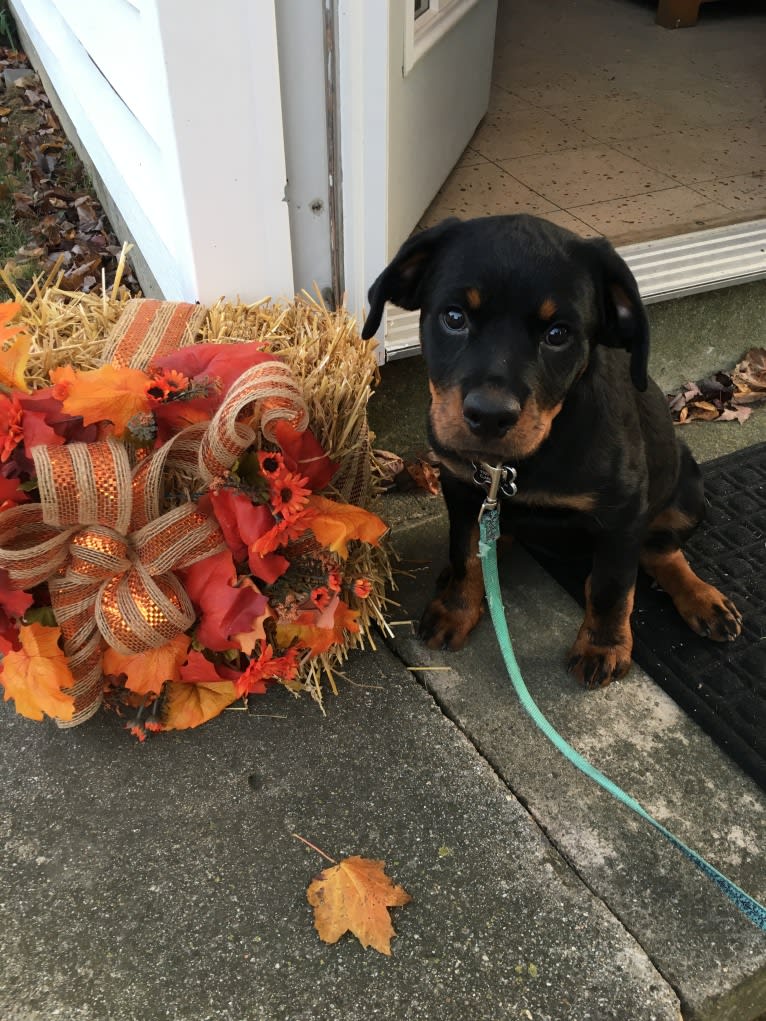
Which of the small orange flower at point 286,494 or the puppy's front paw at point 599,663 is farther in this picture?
the puppy's front paw at point 599,663

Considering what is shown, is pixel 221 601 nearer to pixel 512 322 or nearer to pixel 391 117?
pixel 512 322

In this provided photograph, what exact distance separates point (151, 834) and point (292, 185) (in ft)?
6.02

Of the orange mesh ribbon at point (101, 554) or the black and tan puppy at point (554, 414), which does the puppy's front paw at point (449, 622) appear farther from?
the orange mesh ribbon at point (101, 554)

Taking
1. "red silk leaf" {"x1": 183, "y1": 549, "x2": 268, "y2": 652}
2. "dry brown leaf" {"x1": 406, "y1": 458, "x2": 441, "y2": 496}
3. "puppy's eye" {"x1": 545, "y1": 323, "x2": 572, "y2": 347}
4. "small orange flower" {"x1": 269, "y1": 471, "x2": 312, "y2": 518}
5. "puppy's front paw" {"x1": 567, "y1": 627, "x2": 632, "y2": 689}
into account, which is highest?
"puppy's eye" {"x1": 545, "y1": 323, "x2": 572, "y2": 347}

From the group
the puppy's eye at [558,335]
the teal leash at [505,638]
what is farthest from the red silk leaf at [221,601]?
the puppy's eye at [558,335]

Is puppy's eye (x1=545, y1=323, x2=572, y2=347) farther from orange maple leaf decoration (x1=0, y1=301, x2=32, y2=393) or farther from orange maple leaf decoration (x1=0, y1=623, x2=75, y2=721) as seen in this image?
orange maple leaf decoration (x1=0, y1=623, x2=75, y2=721)

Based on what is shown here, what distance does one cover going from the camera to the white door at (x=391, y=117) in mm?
2207

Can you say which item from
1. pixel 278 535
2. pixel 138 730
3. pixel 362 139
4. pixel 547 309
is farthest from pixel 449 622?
pixel 362 139

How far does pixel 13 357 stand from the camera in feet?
6.15

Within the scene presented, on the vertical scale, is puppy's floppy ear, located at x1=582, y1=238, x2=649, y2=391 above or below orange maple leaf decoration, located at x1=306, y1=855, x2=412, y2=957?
above

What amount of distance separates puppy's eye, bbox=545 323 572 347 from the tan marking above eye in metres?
0.03

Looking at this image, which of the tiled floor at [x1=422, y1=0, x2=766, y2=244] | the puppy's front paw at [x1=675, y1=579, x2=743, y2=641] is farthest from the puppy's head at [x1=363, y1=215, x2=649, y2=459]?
the tiled floor at [x1=422, y1=0, x2=766, y2=244]

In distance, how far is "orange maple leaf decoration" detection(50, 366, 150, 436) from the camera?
1.75 meters

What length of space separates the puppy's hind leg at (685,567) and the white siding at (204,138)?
4.49ft
